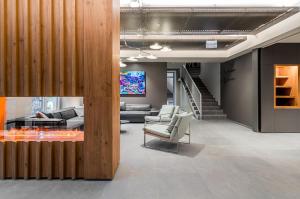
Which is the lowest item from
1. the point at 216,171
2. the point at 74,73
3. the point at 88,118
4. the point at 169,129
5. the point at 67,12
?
the point at 216,171

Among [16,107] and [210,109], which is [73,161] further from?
[210,109]

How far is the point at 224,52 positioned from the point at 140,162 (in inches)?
269

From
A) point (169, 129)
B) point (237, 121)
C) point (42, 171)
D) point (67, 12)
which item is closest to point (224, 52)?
point (237, 121)

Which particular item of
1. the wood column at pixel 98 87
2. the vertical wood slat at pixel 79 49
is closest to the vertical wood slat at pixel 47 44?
the vertical wood slat at pixel 79 49

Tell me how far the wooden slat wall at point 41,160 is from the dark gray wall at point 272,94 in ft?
20.0

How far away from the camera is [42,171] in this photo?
3.15 metres

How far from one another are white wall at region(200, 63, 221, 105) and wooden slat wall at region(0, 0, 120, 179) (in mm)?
8892

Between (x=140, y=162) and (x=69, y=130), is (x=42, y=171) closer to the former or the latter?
(x=69, y=130)

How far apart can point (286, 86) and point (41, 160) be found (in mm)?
7640

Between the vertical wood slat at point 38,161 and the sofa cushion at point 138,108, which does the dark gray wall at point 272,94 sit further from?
the vertical wood slat at point 38,161

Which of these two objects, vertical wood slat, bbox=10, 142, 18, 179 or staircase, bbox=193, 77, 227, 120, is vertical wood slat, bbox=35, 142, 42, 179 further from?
staircase, bbox=193, 77, 227, 120

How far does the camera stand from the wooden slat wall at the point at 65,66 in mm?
3078

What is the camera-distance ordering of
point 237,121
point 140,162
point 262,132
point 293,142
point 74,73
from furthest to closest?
point 237,121 < point 262,132 < point 293,142 < point 140,162 < point 74,73

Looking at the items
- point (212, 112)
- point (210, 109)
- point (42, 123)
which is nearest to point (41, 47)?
point (42, 123)
